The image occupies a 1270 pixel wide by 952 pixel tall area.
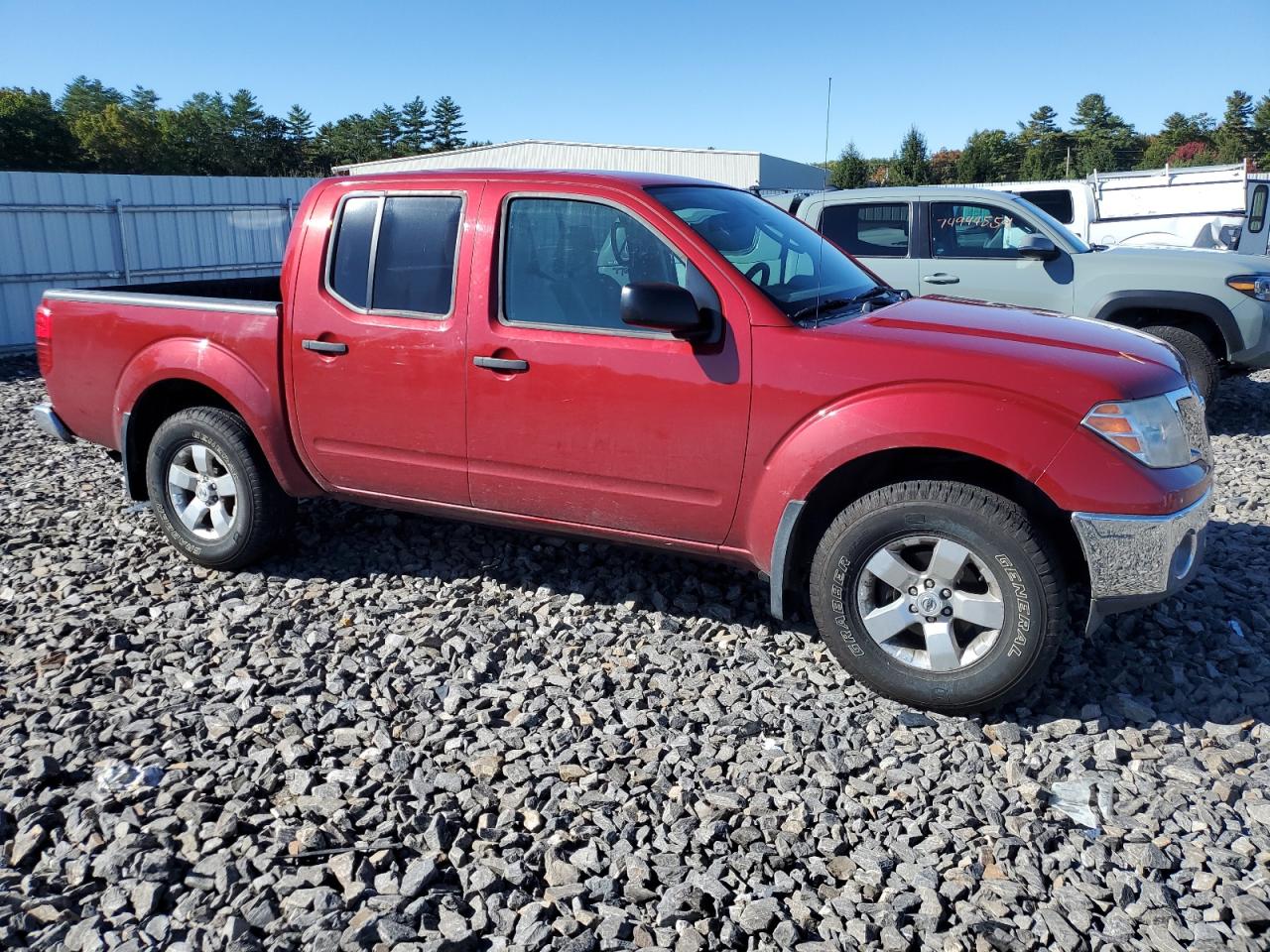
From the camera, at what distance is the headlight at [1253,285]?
26.0 feet

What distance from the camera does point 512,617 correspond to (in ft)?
14.7

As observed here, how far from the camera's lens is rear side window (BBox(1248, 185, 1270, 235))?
14.9 m

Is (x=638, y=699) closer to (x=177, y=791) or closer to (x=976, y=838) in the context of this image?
(x=976, y=838)

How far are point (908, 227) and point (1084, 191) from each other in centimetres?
713

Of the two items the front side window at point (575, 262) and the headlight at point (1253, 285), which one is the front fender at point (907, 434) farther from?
the headlight at point (1253, 285)

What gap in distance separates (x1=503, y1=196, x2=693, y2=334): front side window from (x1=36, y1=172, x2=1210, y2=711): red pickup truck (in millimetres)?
12

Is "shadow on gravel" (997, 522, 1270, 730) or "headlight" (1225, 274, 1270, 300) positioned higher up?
"headlight" (1225, 274, 1270, 300)

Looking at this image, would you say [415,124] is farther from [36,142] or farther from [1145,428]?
[1145,428]

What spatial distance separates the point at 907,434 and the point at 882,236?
5.89 metres

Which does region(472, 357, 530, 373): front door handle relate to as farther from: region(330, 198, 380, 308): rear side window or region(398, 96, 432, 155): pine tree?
region(398, 96, 432, 155): pine tree

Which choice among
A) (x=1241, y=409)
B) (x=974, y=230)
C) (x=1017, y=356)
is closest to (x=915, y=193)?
(x=974, y=230)

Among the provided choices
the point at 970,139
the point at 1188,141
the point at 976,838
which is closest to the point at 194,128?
the point at 970,139

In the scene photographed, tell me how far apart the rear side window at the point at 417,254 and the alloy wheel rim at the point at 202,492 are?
50.2 inches

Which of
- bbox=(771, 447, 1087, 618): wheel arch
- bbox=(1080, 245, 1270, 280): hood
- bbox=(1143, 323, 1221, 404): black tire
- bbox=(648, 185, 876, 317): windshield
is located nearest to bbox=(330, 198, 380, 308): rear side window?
bbox=(648, 185, 876, 317): windshield
